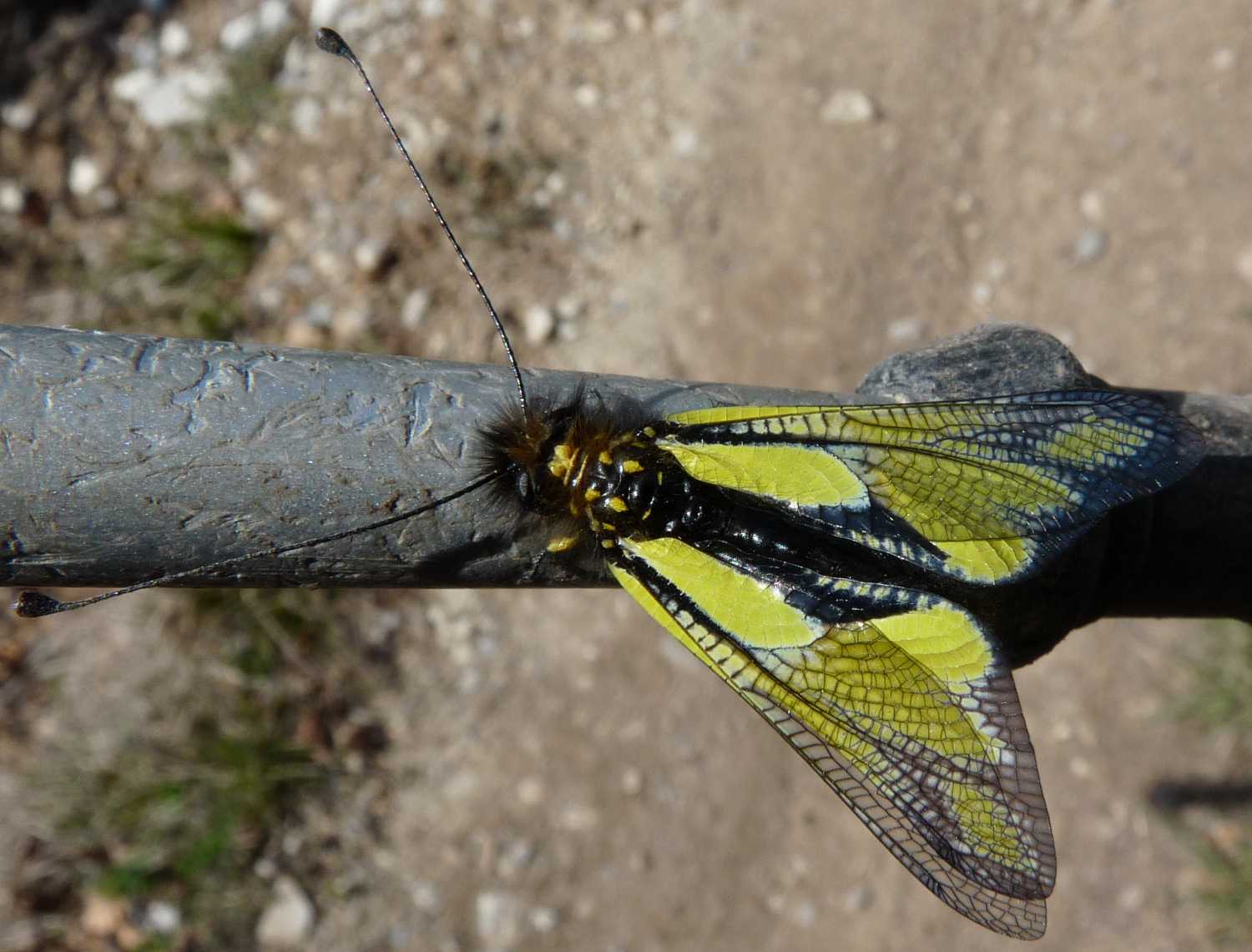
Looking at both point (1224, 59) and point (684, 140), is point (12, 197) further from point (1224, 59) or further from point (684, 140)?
point (1224, 59)

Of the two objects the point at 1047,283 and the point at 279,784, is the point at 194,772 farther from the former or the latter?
the point at 1047,283

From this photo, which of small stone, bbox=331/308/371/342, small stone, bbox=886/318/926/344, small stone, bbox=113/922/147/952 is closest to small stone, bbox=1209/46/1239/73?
small stone, bbox=886/318/926/344

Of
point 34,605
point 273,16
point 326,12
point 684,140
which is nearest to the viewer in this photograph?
point 34,605

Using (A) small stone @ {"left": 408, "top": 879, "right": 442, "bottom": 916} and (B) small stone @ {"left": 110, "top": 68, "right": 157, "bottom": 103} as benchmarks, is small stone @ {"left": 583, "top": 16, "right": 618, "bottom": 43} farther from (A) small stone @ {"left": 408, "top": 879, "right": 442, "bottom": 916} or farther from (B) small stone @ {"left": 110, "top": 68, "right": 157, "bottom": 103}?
(A) small stone @ {"left": 408, "top": 879, "right": 442, "bottom": 916}

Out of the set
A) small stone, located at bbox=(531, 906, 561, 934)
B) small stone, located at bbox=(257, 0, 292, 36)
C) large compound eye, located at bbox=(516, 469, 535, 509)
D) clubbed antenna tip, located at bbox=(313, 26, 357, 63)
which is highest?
small stone, located at bbox=(257, 0, 292, 36)

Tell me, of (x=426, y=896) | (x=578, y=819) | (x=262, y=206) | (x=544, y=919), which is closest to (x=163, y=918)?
(x=426, y=896)

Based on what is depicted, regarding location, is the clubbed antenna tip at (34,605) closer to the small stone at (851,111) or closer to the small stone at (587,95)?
the small stone at (587,95)

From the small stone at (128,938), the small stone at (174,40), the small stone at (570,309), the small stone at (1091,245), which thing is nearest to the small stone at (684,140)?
the small stone at (570,309)
